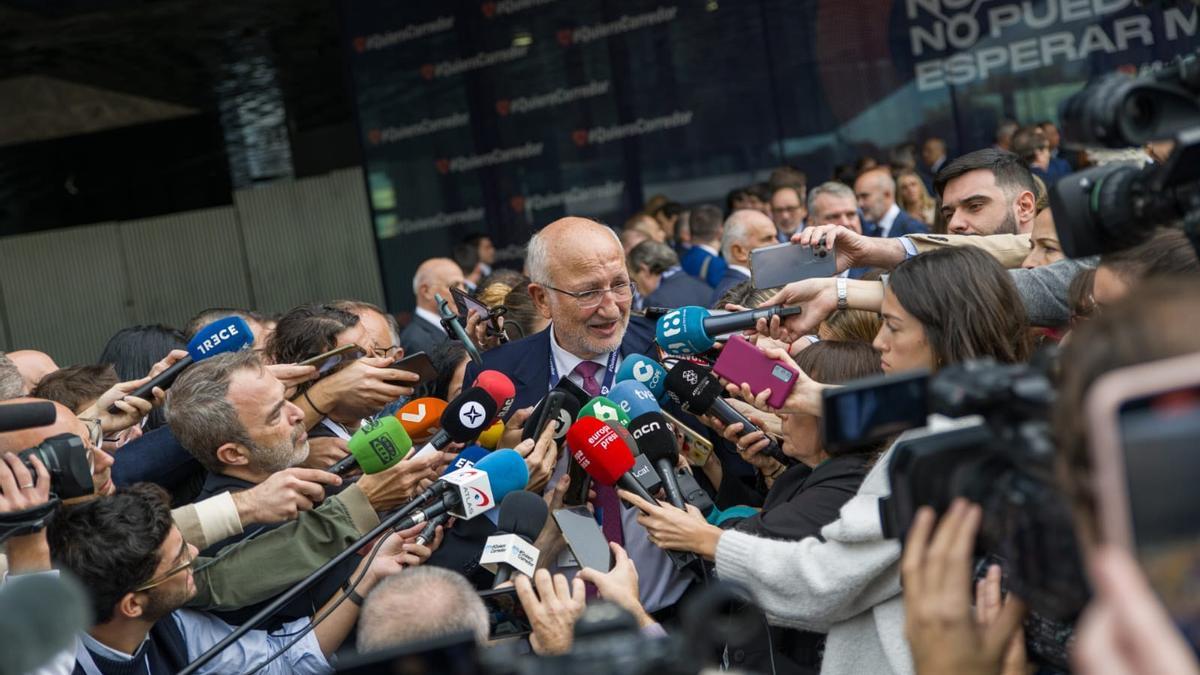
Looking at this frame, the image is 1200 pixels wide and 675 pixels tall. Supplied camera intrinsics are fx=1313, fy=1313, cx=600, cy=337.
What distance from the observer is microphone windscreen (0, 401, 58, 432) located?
2502 mm

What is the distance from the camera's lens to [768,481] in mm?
4062

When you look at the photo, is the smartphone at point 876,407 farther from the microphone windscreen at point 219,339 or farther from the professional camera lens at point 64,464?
the microphone windscreen at point 219,339

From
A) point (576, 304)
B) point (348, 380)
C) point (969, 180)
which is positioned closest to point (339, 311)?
point (348, 380)

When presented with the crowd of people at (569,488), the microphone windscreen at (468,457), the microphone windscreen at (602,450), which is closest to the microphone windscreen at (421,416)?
the crowd of people at (569,488)

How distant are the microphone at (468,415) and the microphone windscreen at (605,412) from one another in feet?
0.84

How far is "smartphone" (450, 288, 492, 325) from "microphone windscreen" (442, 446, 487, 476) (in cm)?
150

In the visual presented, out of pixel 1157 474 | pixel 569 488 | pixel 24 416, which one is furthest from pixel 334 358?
pixel 1157 474

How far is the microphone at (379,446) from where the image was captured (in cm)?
352

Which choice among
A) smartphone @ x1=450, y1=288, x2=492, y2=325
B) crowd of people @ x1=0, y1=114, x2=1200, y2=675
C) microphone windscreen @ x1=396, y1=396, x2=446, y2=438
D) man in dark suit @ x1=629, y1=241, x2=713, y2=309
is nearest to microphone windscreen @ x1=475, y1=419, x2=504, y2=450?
crowd of people @ x1=0, y1=114, x2=1200, y2=675

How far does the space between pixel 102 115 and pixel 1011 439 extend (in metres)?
16.1

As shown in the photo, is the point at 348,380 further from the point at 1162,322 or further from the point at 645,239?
the point at 645,239

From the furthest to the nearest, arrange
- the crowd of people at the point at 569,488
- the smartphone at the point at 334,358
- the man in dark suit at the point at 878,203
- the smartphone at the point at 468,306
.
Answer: the man in dark suit at the point at 878,203
the smartphone at the point at 468,306
the smartphone at the point at 334,358
the crowd of people at the point at 569,488

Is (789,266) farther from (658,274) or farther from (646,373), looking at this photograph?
(658,274)

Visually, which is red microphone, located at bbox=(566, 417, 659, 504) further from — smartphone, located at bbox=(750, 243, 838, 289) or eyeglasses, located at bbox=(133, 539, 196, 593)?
eyeglasses, located at bbox=(133, 539, 196, 593)
